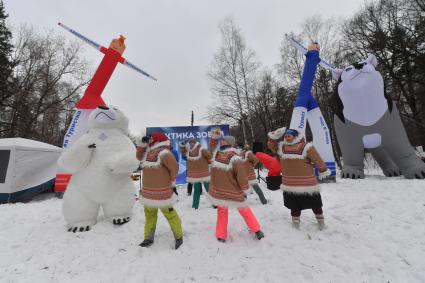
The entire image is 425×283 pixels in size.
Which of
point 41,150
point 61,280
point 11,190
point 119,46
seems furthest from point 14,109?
point 61,280

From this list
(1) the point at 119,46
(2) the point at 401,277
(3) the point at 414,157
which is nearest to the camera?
(2) the point at 401,277

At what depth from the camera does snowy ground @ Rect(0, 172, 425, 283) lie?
2830 mm

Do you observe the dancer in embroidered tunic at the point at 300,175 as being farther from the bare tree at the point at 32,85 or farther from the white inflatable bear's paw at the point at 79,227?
the bare tree at the point at 32,85

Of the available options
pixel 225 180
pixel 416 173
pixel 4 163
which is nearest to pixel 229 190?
pixel 225 180

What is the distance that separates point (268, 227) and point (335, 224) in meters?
1.17

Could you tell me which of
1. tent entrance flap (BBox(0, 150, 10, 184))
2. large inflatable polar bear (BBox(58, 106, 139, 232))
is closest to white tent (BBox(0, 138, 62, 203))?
tent entrance flap (BBox(0, 150, 10, 184))

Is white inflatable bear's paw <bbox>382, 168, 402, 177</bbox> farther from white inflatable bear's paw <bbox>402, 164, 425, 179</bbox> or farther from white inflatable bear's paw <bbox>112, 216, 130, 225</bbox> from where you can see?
white inflatable bear's paw <bbox>112, 216, 130, 225</bbox>

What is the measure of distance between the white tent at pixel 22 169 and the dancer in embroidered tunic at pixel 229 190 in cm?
701

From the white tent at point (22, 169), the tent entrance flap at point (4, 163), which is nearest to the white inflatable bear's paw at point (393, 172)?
the white tent at point (22, 169)

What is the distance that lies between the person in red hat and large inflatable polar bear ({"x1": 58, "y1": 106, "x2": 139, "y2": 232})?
0.82 m

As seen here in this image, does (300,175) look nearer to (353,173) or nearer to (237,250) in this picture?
(237,250)

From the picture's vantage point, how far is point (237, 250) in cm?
340

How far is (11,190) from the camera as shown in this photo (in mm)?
7312

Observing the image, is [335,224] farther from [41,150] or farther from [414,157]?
[41,150]
